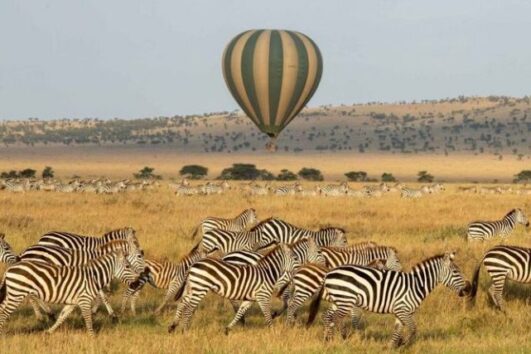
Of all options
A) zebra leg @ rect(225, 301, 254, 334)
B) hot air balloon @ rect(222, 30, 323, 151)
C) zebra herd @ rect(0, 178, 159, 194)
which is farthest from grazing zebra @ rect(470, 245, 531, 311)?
zebra herd @ rect(0, 178, 159, 194)

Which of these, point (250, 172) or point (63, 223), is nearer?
point (63, 223)

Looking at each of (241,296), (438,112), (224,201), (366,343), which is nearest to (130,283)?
(241,296)

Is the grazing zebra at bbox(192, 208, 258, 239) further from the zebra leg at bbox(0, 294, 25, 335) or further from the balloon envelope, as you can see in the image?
the balloon envelope

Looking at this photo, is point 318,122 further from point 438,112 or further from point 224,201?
A: point 224,201

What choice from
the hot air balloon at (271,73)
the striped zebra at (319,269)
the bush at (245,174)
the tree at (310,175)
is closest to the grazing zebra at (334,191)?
the hot air balloon at (271,73)

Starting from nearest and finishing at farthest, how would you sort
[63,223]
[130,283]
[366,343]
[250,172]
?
1. [366,343]
2. [130,283]
3. [63,223]
4. [250,172]

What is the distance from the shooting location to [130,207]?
32.8 m

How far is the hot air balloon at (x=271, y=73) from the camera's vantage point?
3231 cm

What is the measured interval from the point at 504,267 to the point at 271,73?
19.0 metres

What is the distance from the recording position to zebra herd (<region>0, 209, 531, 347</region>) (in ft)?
37.2

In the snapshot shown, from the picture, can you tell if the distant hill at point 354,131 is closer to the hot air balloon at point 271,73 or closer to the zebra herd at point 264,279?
the hot air balloon at point 271,73

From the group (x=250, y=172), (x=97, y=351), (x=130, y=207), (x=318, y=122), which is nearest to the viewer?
(x=97, y=351)

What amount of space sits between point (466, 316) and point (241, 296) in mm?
3634

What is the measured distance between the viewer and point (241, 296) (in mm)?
12188
